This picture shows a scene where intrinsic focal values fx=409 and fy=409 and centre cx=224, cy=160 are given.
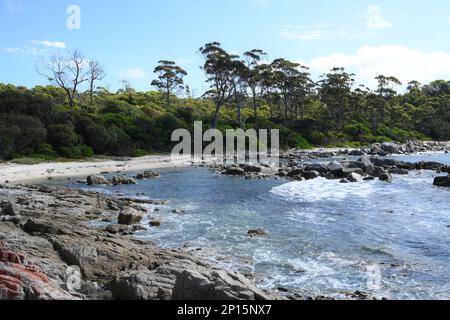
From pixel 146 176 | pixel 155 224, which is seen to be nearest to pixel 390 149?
pixel 146 176


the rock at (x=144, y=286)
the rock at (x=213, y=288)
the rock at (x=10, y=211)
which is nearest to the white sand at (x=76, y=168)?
the rock at (x=10, y=211)

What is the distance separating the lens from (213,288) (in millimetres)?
7980

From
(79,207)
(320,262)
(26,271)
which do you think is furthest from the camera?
(79,207)

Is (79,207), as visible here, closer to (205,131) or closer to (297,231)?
(297,231)

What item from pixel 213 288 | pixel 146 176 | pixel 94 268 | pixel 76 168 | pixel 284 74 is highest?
pixel 284 74

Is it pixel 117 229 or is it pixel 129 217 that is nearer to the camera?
pixel 117 229

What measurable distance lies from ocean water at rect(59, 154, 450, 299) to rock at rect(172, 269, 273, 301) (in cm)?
320

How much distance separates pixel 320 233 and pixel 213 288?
411 inches

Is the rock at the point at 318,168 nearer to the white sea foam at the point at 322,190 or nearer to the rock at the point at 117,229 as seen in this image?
the white sea foam at the point at 322,190

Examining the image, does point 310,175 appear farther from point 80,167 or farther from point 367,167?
point 80,167
